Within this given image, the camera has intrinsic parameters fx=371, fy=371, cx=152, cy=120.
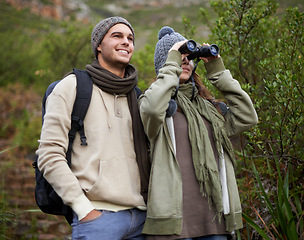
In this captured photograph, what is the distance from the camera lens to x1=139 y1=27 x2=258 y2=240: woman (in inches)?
81.7

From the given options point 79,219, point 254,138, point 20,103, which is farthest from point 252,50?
point 20,103

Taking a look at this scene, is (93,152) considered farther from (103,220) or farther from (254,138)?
(254,138)

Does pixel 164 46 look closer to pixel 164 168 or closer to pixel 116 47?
pixel 116 47

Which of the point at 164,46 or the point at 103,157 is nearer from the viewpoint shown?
the point at 103,157

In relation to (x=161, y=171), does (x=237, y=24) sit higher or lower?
higher

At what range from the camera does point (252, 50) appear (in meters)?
4.06

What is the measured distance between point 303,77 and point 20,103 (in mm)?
10418

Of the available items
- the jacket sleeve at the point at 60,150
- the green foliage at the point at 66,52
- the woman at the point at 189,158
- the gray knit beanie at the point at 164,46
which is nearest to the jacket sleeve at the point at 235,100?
the woman at the point at 189,158

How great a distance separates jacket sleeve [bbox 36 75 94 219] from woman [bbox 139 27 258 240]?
0.41 m

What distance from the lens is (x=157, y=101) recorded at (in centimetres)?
211

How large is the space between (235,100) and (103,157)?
97 cm

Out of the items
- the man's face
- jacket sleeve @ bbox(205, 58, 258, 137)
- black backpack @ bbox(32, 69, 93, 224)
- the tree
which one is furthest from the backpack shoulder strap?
the tree

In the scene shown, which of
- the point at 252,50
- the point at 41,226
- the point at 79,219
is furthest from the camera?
the point at 41,226

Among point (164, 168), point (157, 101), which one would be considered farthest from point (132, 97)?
point (164, 168)
